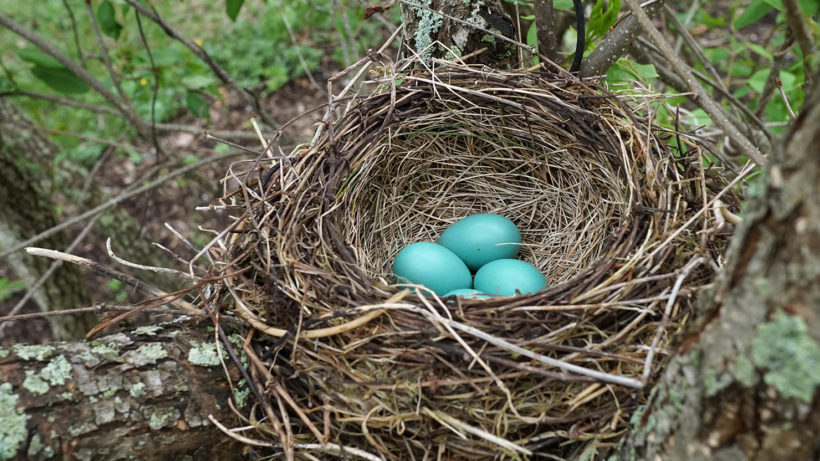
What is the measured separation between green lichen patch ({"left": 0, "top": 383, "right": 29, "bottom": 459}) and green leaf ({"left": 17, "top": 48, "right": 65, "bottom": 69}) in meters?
1.66

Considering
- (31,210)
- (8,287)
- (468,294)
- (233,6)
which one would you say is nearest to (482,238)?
(468,294)

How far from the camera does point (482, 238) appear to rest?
238 centimetres

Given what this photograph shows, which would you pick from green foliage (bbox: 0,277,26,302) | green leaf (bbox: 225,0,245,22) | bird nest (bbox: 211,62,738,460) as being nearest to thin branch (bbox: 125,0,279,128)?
green leaf (bbox: 225,0,245,22)

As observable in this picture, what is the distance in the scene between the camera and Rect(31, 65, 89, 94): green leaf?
2506mm

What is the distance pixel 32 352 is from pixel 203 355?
34cm

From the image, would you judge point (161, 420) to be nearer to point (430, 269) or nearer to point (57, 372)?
point (57, 372)

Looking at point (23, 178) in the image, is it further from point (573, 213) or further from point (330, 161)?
point (573, 213)

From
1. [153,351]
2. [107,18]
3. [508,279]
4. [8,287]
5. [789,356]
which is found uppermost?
[107,18]

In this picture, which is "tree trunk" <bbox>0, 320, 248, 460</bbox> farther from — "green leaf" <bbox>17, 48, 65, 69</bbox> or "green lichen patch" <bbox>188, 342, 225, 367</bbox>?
"green leaf" <bbox>17, 48, 65, 69</bbox>

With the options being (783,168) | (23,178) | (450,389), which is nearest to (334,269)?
(450,389)

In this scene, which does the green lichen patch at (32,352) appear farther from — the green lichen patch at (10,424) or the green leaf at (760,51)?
Result: the green leaf at (760,51)

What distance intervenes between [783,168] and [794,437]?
0.34 metres

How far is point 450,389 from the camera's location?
136 centimetres

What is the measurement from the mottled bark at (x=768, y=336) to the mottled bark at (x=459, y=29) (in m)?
1.28
